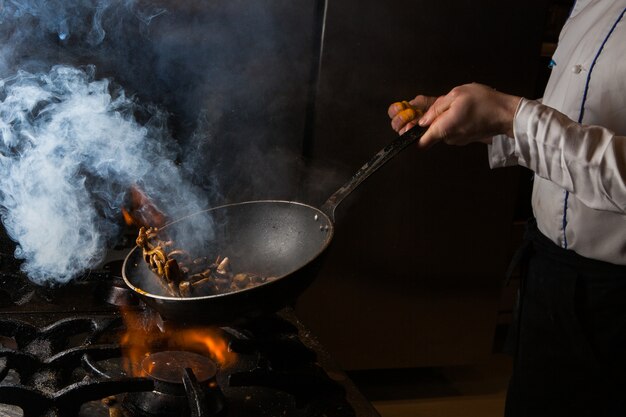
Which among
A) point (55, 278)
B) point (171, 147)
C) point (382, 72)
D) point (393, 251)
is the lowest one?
point (393, 251)

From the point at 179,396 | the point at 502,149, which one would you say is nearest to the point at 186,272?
the point at 179,396

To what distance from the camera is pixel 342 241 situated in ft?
7.20

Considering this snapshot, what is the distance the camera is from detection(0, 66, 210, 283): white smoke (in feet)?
4.54

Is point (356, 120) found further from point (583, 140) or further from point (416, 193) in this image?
point (583, 140)

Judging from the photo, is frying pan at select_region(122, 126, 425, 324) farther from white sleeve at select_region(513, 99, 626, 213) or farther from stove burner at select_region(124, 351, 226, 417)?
white sleeve at select_region(513, 99, 626, 213)

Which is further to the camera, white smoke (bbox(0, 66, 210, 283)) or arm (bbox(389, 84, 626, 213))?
white smoke (bbox(0, 66, 210, 283))

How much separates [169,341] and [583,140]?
2.58 feet

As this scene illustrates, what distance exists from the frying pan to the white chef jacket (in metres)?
0.22

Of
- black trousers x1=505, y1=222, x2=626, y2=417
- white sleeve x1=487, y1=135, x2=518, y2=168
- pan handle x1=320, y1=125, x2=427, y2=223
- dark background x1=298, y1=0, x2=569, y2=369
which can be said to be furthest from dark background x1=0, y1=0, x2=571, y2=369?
Answer: pan handle x1=320, y1=125, x2=427, y2=223

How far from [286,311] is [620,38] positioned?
2.85ft

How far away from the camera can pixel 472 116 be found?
1110 millimetres

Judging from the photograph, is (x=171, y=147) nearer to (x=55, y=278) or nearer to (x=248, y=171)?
(x=248, y=171)

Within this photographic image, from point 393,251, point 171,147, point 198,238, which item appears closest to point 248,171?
point 171,147

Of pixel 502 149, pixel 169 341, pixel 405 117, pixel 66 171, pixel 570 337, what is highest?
pixel 405 117
